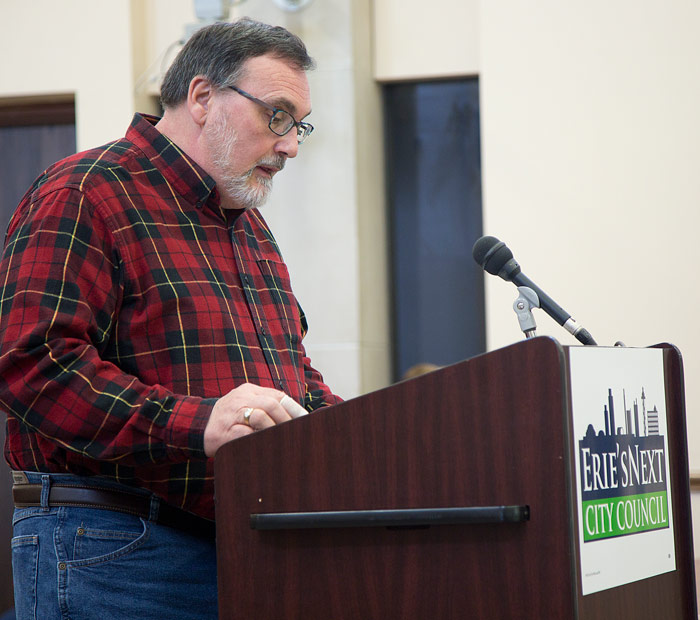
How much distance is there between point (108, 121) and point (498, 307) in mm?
1723

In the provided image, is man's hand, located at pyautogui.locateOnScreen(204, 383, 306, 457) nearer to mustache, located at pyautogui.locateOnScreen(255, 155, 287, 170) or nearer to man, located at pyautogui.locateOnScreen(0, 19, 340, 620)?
man, located at pyautogui.locateOnScreen(0, 19, 340, 620)

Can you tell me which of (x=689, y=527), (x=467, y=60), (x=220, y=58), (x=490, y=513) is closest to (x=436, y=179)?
(x=467, y=60)

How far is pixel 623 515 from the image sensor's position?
1239 mm

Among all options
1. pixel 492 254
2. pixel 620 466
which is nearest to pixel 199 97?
pixel 492 254

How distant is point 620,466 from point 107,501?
0.73 metres

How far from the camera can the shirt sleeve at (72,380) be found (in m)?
1.34

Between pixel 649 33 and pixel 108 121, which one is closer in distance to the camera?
pixel 649 33

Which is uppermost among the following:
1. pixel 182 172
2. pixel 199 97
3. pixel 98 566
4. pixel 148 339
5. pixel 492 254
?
pixel 199 97

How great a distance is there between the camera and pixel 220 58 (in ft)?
5.52

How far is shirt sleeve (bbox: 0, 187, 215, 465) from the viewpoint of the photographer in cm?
134

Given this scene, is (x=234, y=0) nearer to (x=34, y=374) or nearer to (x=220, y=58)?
(x=220, y=58)

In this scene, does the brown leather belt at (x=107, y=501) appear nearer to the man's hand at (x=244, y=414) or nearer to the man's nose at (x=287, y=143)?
the man's hand at (x=244, y=414)

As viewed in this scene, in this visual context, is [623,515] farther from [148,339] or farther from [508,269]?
[148,339]

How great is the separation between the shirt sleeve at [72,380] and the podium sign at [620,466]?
1.65 feet
